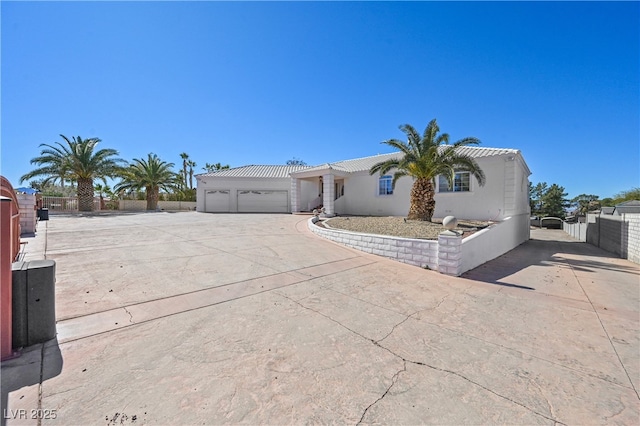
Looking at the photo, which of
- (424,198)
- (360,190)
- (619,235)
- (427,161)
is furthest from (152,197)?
(619,235)

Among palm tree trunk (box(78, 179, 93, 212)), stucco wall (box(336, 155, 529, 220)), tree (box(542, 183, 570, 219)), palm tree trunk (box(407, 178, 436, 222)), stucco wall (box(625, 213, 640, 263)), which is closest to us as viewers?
stucco wall (box(625, 213, 640, 263))

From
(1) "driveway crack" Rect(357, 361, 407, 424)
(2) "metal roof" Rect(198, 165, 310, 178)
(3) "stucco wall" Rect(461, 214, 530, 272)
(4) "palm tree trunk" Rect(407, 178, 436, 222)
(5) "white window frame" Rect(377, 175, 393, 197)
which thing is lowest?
(1) "driveway crack" Rect(357, 361, 407, 424)

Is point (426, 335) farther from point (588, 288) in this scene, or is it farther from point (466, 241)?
point (588, 288)

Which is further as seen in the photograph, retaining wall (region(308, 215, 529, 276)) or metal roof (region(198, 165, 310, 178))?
metal roof (region(198, 165, 310, 178))

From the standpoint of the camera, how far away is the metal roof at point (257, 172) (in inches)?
961

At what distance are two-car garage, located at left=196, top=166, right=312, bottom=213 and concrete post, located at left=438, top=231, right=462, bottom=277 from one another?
721 inches

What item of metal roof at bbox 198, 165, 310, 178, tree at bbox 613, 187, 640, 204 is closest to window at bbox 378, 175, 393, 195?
metal roof at bbox 198, 165, 310, 178

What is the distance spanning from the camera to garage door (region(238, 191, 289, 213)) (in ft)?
79.7

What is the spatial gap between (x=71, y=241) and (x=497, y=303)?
11700mm

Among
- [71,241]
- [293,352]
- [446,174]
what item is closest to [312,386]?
[293,352]

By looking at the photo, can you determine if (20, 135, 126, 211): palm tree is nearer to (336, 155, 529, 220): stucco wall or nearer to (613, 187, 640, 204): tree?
(336, 155, 529, 220): stucco wall

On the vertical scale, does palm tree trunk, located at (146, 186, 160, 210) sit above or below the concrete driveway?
above

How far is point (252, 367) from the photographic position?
277 cm

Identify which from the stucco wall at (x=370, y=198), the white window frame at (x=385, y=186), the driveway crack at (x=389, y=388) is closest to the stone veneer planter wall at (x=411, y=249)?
the driveway crack at (x=389, y=388)
